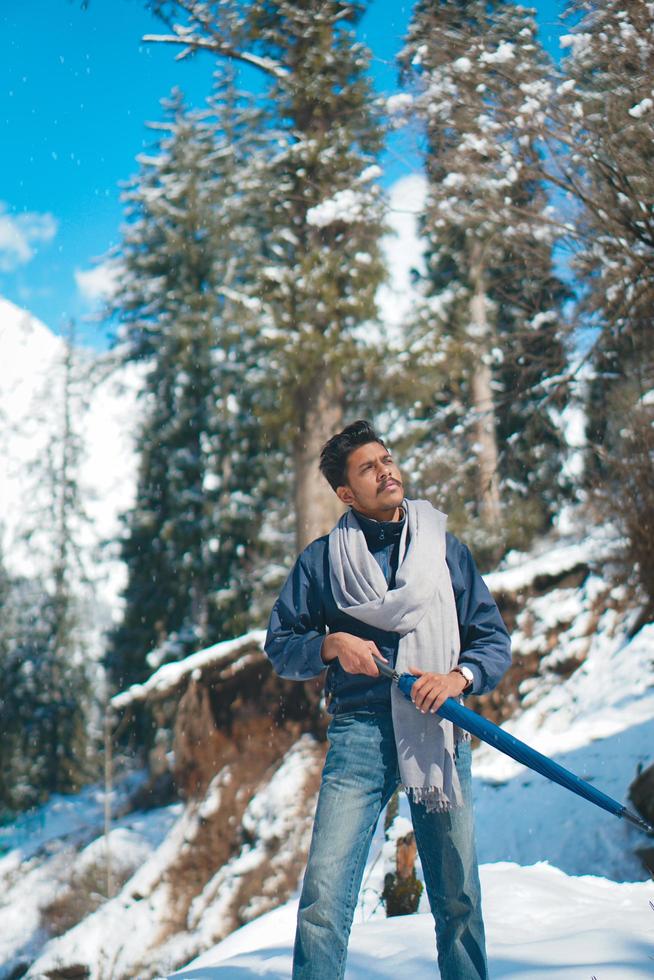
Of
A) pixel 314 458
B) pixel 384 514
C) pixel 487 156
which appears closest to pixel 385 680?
pixel 384 514

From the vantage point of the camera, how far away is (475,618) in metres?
2.96

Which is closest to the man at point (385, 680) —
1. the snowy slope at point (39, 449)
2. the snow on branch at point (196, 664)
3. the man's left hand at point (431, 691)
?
the man's left hand at point (431, 691)

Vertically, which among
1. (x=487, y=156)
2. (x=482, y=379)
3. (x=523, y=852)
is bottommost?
(x=523, y=852)

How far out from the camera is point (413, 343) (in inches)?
557

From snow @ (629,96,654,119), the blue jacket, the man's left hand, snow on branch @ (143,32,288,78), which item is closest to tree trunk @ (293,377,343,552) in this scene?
snow on branch @ (143,32,288,78)

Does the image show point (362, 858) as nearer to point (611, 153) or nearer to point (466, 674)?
point (466, 674)

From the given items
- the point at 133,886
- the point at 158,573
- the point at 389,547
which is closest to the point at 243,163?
the point at 158,573

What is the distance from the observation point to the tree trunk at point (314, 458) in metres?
12.3

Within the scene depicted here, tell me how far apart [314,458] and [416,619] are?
998 cm

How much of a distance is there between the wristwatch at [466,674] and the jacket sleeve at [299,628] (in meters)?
0.38

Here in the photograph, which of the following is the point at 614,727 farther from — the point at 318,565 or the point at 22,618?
the point at 22,618

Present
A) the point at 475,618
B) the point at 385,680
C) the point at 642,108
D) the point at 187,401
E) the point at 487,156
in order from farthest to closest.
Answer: the point at 187,401 < the point at 487,156 < the point at 642,108 < the point at 475,618 < the point at 385,680

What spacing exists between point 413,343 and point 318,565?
37.5 ft

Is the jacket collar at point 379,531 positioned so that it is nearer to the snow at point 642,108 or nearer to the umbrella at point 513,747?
the umbrella at point 513,747
